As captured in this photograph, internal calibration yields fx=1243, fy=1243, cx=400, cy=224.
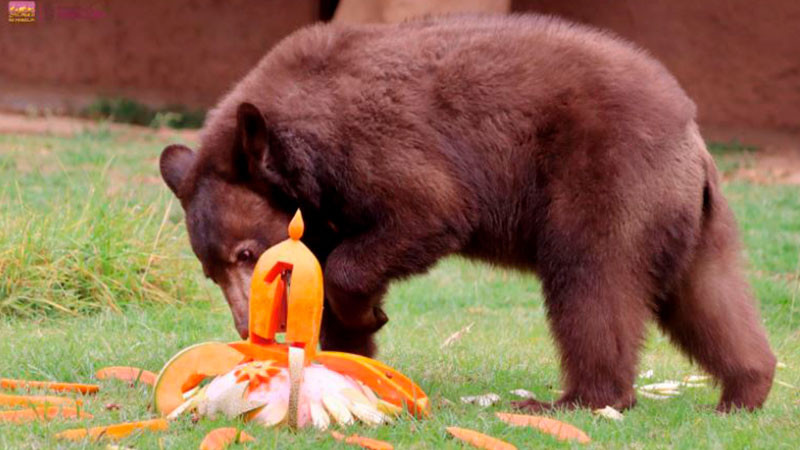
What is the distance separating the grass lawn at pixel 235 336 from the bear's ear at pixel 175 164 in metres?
0.88

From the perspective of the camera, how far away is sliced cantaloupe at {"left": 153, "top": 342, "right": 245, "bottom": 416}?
15.1 ft

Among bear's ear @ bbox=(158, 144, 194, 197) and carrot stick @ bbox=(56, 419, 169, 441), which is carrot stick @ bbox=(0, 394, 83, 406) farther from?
bear's ear @ bbox=(158, 144, 194, 197)

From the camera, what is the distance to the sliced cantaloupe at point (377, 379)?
15.1 ft

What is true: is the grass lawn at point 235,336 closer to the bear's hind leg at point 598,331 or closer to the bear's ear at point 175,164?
the bear's hind leg at point 598,331

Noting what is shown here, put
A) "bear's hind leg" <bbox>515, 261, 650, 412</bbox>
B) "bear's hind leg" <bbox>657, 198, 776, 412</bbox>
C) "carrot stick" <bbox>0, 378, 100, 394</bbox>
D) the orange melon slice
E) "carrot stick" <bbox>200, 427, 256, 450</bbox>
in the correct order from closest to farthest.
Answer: "carrot stick" <bbox>200, 427, 256, 450</bbox>
the orange melon slice
"bear's hind leg" <bbox>515, 261, 650, 412</bbox>
"carrot stick" <bbox>0, 378, 100, 394</bbox>
"bear's hind leg" <bbox>657, 198, 776, 412</bbox>

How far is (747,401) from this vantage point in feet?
16.7

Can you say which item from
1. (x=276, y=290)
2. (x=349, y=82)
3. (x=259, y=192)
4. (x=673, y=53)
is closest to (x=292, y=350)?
(x=276, y=290)

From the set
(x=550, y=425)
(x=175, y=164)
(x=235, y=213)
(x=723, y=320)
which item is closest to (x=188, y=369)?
(x=235, y=213)

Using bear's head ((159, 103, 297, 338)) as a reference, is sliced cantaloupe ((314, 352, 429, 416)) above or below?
below

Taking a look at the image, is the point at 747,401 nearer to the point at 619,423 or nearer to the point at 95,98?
the point at 619,423

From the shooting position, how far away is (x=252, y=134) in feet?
15.7

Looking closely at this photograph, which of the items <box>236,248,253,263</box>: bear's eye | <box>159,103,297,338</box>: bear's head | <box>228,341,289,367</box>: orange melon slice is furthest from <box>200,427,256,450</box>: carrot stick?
<box>236,248,253,263</box>: bear's eye

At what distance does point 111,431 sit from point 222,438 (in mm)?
389

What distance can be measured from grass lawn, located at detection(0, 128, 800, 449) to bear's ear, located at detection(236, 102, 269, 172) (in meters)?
1.04
